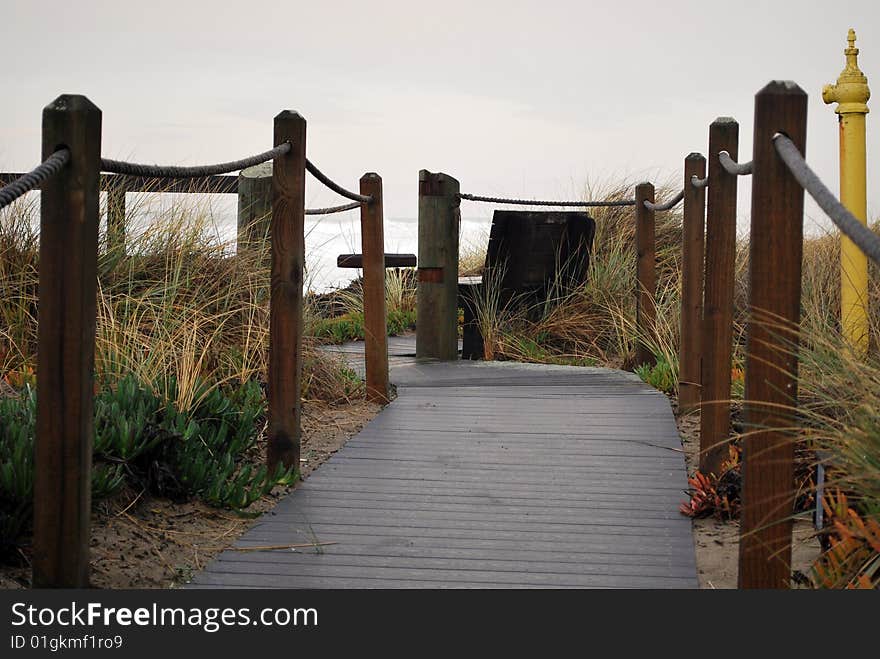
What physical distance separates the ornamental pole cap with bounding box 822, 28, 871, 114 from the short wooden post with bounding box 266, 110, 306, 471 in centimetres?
364

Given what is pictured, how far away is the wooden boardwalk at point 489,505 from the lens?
3.51 m

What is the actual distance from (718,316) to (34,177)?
2769 mm

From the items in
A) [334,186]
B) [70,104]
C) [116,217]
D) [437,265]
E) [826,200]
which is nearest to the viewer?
[826,200]

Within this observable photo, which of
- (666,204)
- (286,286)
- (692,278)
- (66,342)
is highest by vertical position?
(666,204)

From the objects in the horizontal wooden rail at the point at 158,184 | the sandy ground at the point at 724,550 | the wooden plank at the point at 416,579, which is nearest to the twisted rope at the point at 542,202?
the horizontal wooden rail at the point at 158,184

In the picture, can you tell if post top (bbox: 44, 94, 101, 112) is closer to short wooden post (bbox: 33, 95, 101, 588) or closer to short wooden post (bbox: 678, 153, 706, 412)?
short wooden post (bbox: 33, 95, 101, 588)

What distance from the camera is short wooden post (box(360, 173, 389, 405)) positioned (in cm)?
624

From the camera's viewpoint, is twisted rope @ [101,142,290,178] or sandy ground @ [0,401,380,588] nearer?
twisted rope @ [101,142,290,178]

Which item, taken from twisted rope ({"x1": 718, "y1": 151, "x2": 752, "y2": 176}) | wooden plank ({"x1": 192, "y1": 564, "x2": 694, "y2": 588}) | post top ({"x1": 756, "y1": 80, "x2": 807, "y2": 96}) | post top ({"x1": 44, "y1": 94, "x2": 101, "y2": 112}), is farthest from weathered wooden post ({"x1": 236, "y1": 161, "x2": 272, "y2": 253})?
post top ({"x1": 756, "y1": 80, "x2": 807, "y2": 96})

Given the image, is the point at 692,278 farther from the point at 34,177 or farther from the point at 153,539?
the point at 34,177

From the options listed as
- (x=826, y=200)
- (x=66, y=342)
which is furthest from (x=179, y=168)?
(x=826, y=200)

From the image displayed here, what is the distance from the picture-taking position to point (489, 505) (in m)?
4.36

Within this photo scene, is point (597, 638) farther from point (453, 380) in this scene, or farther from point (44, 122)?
point (453, 380)

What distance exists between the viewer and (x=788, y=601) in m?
2.93
